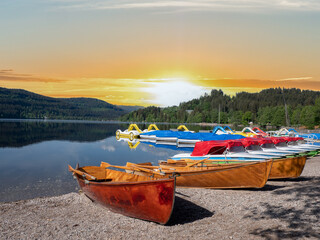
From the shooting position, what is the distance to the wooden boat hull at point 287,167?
743 inches

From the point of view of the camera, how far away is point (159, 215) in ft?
38.2

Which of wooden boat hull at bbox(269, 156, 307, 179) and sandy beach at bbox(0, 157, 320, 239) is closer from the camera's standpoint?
sandy beach at bbox(0, 157, 320, 239)

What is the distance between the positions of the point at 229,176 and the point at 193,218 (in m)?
4.29

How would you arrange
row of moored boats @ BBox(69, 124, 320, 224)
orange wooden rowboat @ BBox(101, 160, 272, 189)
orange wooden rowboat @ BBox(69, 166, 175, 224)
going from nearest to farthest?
1. orange wooden rowboat @ BBox(69, 166, 175, 224)
2. row of moored boats @ BBox(69, 124, 320, 224)
3. orange wooden rowboat @ BBox(101, 160, 272, 189)

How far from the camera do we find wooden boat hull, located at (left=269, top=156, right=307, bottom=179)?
743 inches

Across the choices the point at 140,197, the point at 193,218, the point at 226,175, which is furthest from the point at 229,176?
the point at 140,197

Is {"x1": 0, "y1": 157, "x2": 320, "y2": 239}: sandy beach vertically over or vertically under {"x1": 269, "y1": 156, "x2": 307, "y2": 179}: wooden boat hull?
under

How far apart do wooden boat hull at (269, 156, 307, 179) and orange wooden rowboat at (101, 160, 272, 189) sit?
367cm

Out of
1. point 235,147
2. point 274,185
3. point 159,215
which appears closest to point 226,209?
point 159,215

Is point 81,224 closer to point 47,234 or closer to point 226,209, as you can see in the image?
point 47,234

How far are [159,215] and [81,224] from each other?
10.2ft

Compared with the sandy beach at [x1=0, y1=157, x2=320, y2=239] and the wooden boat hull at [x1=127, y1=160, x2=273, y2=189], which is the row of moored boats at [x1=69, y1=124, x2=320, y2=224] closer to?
the wooden boat hull at [x1=127, y1=160, x2=273, y2=189]

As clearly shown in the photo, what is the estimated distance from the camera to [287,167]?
62.0ft

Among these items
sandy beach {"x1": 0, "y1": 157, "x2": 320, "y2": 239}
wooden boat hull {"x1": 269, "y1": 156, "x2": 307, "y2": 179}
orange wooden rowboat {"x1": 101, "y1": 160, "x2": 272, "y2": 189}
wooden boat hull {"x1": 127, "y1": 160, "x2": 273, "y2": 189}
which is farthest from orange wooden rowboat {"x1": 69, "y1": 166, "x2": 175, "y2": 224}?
wooden boat hull {"x1": 269, "y1": 156, "x2": 307, "y2": 179}
